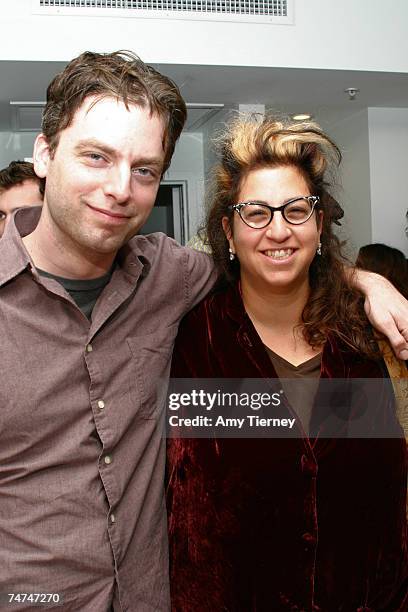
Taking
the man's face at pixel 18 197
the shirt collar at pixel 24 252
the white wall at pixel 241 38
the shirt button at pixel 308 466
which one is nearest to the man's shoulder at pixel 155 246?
the shirt collar at pixel 24 252

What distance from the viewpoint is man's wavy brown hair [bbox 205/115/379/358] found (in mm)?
1243

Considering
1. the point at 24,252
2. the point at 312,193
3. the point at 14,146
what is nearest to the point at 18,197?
the point at 24,252

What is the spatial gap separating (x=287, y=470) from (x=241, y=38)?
2400 mm

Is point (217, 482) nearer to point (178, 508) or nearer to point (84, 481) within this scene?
point (178, 508)

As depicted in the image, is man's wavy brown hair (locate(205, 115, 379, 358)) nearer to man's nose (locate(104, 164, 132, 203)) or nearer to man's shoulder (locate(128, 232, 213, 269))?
man's shoulder (locate(128, 232, 213, 269))

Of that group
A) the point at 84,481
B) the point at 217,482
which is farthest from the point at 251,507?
the point at 84,481

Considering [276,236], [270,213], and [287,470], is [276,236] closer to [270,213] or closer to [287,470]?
[270,213]

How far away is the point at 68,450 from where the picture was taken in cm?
103

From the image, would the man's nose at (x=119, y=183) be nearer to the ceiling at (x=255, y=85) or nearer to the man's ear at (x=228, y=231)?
the man's ear at (x=228, y=231)

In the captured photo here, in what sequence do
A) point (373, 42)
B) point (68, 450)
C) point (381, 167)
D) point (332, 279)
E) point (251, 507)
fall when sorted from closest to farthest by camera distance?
point (68, 450)
point (251, 507)
point (332, 279)
point (373, 42)
point (381, 167)

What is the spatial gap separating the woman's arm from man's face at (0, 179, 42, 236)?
0.88 m

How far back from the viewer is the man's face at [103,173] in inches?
40.3

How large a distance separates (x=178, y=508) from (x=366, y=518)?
1.07 ft

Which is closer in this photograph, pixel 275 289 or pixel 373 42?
pixel 275 289
